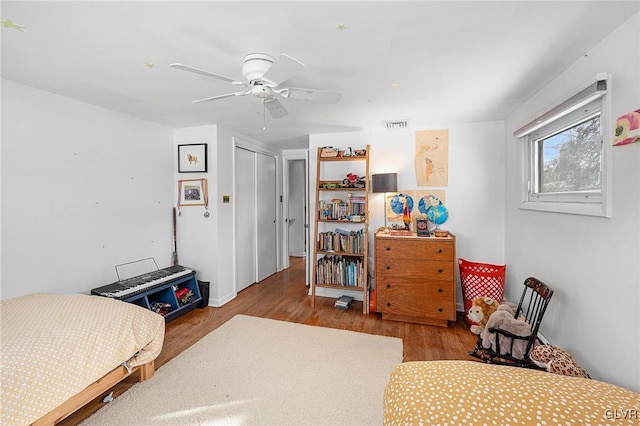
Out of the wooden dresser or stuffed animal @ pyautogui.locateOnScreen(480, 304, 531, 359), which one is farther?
the wooden dresser

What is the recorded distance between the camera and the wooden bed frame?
1.45 meters

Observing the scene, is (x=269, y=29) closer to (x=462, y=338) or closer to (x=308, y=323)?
(x=308, y=323)

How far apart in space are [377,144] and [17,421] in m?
3.59

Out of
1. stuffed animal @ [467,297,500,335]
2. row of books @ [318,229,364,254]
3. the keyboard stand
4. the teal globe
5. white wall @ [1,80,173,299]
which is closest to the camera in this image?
white wall @ [1,80,173,299]

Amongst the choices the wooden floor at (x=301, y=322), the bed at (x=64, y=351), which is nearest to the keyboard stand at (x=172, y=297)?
the wooden floor at (x=301, y=322)

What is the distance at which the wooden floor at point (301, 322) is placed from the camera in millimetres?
2373

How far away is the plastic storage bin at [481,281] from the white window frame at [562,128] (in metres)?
0.72

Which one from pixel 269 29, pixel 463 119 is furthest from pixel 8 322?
pixel 463 119

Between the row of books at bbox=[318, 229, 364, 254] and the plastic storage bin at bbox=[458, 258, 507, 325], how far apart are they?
1.17m

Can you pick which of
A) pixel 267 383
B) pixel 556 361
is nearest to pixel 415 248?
pixel 556 361

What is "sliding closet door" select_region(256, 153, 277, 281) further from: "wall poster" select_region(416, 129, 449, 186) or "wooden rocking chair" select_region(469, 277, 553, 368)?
"wooden rocking chair" select_region(469, 277, 553, 368)

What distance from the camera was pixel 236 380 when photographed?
6.67 ft

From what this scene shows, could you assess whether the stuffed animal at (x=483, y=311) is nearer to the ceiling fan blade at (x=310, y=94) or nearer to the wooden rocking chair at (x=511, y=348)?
the wooden rocking chair at (x=511, y=348)

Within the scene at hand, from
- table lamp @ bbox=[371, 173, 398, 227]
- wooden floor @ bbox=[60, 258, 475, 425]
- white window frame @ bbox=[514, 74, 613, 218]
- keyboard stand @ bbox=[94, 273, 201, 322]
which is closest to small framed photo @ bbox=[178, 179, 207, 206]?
keyboard stand @ bbox=[94, 273, 201, 322]
